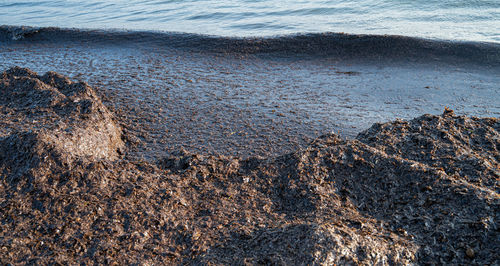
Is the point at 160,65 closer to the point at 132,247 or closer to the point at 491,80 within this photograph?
the point at 132,247

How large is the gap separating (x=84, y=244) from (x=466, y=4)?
1010 cm

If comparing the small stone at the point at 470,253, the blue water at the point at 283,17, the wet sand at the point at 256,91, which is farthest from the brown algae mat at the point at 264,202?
the blue water at the point at 283,17

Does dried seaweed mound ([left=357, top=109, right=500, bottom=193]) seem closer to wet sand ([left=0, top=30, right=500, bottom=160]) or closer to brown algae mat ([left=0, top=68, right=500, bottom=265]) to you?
brown algae mat ([left=0, top=68, right=500, bottom=265])

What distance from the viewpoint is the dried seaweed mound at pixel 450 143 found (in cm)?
204

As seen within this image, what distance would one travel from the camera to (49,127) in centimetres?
246

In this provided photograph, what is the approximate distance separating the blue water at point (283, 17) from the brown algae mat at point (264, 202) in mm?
4448

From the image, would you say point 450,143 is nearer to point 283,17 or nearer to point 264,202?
point 264,202

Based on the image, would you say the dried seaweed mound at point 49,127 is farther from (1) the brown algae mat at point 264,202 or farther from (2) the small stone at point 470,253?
(2) the small stone at point 470,253

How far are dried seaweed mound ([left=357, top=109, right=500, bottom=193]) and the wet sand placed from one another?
2.28 ft

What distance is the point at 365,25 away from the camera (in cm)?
743

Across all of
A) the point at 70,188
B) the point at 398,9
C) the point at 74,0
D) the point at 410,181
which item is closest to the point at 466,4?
the point at 398,9

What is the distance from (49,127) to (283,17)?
7356 mm

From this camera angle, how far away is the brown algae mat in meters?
1.50

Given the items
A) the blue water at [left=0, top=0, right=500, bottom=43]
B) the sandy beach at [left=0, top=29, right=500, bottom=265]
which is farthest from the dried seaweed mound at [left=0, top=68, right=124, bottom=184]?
the blue water at [left=0, top=0, right=500, bottom=43]
